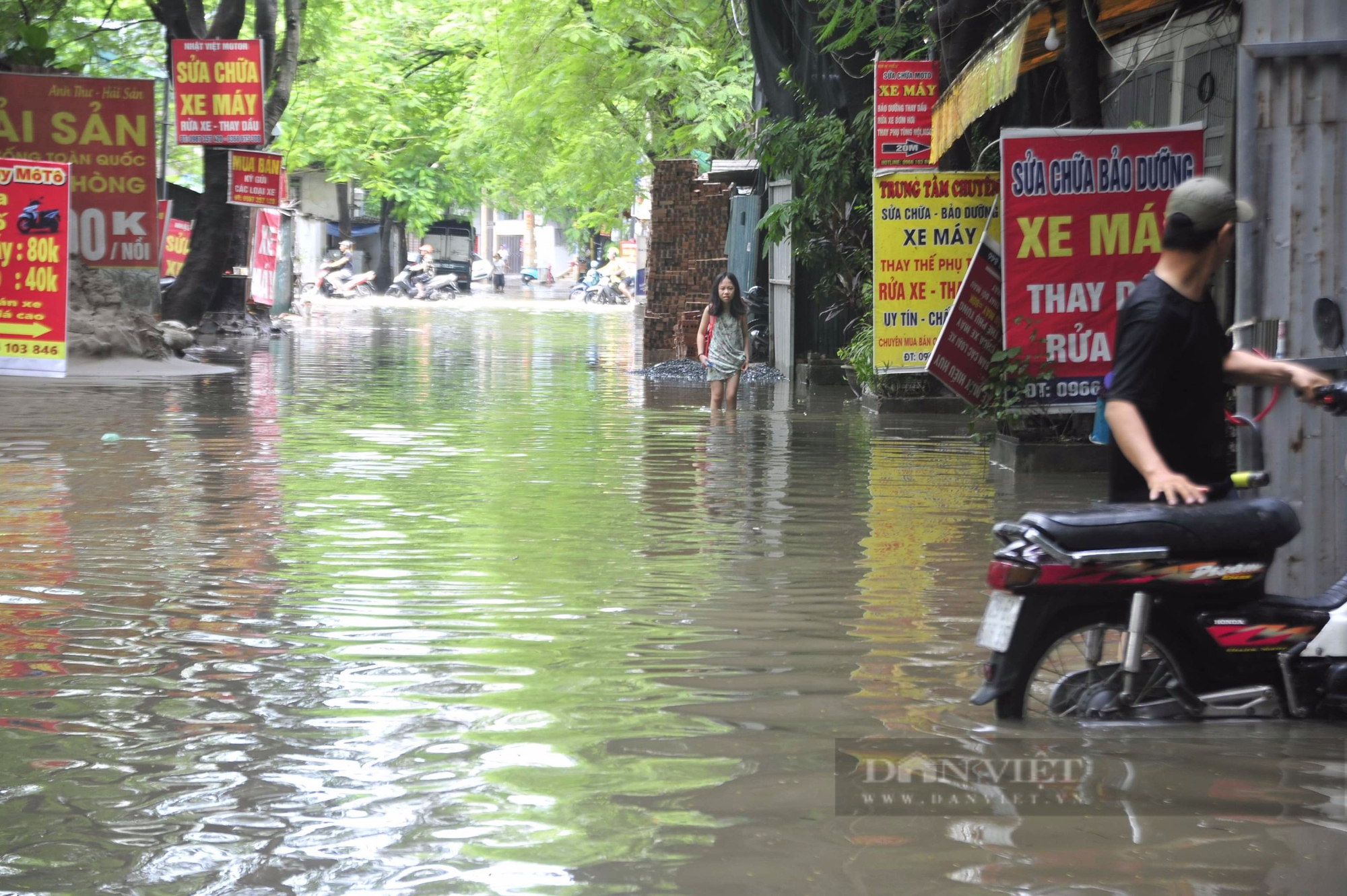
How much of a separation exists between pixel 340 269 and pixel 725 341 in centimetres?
3803

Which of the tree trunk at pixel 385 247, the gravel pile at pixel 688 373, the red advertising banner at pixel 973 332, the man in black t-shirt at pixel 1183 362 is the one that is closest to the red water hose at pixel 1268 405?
the man in black t-shirt at pixel 1183 362

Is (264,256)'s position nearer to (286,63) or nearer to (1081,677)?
(286,63)

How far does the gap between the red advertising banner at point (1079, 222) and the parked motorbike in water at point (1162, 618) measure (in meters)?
5.88

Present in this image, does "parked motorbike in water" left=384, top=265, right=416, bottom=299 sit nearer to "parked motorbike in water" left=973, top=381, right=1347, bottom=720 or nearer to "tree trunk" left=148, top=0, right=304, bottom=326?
"tree trunk" left=148, top=0, right=304, bottom=326

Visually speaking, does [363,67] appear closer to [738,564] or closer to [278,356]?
[278,356]

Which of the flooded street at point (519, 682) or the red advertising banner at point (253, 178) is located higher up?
the red advertising banner at point (253, 178)

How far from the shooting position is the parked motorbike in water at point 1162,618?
197 inches

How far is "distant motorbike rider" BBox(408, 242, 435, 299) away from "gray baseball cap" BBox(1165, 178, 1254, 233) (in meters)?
49.9

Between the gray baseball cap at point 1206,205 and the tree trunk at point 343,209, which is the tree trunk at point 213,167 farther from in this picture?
the tree trunk at point 343,209

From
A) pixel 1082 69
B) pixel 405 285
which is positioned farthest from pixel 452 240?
pixel 1082 69

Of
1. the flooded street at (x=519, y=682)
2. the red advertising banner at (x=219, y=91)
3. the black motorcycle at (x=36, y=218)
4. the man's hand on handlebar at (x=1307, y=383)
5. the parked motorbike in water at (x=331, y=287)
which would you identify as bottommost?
the flooded street at (x=519, y=682)

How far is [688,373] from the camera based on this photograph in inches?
880

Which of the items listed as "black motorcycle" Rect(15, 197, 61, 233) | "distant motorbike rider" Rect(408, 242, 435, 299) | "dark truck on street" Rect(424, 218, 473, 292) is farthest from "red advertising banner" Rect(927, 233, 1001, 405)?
"dark truck on street" Rect(424, 218, 473, 292)

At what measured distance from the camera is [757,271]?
1000 inches
